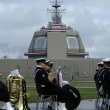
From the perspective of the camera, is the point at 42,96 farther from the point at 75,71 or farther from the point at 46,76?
the point at 75,71

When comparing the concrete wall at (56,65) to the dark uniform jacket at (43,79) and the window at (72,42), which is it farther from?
the dark uniform jacket at (43,79)

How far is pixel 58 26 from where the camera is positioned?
325 feet

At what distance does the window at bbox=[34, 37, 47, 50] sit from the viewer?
94750 millimetres

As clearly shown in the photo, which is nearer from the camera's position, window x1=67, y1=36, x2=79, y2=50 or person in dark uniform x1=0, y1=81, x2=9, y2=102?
person in dark uniform x1=0, y1=81, x2=9, y2=102

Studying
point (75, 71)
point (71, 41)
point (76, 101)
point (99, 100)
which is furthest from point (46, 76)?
point (71, 41)

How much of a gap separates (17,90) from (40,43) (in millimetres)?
83214

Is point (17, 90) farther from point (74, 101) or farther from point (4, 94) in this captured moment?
point (74, 101)

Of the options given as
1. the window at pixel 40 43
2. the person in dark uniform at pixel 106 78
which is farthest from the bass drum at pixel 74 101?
the window at pixel 40 43

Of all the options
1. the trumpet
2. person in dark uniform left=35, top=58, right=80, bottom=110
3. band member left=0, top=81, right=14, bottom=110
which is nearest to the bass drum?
person in dark uniform left=35, top=58, right=80, bottom=110

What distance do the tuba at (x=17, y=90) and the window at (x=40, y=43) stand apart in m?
80.3

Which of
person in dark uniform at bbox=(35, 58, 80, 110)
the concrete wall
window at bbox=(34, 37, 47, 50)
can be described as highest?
window at bbox=(34, 37, 47, 50)

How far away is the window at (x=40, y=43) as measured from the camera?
311 feet

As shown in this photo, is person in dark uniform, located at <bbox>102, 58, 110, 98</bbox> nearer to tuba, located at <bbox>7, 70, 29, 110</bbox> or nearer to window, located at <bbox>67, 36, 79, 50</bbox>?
tuba, located at <bbox>7, 70, 29, 110</bbox>

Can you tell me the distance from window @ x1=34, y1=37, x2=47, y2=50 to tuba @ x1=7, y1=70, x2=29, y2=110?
Answer: 80.3 meters
